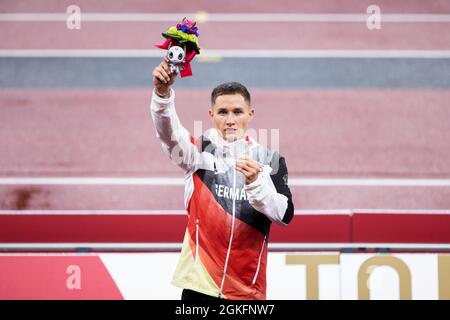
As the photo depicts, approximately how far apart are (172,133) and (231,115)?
28 cm

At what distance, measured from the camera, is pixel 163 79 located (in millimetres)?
2066

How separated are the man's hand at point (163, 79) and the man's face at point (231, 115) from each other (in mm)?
273

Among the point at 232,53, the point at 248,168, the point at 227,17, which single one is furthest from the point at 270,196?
the point at 227,17

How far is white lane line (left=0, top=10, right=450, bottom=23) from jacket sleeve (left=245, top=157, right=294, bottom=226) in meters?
6.75

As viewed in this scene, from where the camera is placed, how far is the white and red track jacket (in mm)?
2252

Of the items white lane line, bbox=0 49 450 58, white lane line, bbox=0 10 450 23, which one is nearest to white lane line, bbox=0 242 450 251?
white lane line, bbox=0 49 450 58

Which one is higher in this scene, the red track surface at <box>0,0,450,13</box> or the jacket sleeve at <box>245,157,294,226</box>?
the red track surface at <box>0,0,450,13</box>

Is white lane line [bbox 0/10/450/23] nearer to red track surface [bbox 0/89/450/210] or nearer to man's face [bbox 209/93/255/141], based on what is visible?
red track surface [bbox 0/89/450/210]

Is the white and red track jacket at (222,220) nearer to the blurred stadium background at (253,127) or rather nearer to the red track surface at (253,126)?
the blurred stadium background at (253,127)

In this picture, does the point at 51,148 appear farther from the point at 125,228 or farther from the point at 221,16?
the point at 221,16

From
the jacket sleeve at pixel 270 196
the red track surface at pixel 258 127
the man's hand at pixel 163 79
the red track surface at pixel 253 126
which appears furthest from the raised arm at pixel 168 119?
the red track surface at pixel 258 127

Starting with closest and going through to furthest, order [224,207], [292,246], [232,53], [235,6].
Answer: [224,207], [292,246], [232,53], [235,6]

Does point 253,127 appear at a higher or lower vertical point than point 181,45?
higher

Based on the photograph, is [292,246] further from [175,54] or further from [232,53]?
[232,53]
